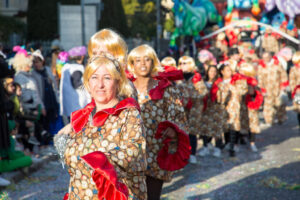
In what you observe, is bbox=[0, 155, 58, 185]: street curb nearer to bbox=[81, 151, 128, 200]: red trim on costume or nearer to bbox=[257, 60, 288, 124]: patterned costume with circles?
bbox=[81, 151, 128, 200]: red trim on costume

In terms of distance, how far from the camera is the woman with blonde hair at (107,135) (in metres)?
3.20

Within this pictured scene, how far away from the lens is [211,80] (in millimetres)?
10320

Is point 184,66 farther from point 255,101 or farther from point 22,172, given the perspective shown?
point 22,172

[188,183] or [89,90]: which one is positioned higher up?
[89,90]

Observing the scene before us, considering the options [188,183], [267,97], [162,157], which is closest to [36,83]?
[188,183]

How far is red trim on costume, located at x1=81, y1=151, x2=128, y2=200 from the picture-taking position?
2.93 m

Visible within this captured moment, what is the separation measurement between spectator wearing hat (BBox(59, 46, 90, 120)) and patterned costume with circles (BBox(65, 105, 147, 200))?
5593 mm

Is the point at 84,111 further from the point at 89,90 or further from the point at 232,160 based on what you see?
the point at 232,160

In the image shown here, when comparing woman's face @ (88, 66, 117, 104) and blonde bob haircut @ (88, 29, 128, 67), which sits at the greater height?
blonde bob haircut @ (88, 29, 128, 67)

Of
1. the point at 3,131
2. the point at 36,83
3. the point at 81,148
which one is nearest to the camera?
the point at 81,148

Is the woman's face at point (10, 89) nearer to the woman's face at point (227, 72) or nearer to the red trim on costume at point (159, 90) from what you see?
the red trim on costume at point (159, 90)

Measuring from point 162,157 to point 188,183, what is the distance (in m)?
2.47

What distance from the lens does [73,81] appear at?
9.11m

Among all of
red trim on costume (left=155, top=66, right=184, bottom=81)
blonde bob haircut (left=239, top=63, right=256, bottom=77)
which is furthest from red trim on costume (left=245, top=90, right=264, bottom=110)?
red trim on costume (left=155, top=66, right=184, bottom=81)
